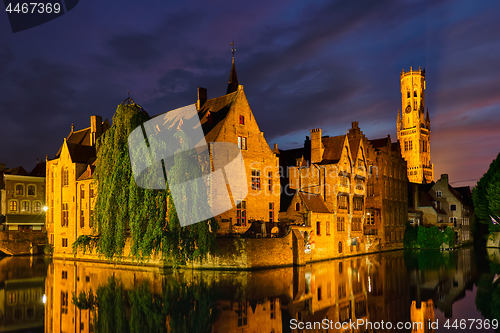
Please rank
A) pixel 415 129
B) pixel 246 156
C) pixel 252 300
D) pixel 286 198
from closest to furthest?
pixel 252 300 < pixel 246 156 < pixel 286 198 < pixel 415 129

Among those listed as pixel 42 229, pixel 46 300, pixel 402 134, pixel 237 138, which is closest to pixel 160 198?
pixel 46 300

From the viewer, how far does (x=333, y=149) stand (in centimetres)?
4775

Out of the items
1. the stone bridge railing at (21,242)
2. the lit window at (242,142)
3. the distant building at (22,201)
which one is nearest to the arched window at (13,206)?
the distant building at (22,201)

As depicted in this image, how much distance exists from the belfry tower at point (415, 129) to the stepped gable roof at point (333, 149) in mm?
113652

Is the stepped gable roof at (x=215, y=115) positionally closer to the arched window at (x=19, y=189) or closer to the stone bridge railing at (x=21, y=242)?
the stone bridge railing at (x=21, y=242)

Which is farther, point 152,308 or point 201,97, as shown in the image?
point 201,97

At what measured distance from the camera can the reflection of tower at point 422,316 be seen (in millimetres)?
16486

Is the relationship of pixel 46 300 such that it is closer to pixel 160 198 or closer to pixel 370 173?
pixel 160 198

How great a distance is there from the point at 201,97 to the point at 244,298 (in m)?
29.8

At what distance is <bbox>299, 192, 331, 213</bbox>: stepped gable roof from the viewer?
137 feet

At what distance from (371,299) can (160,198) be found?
1483 centimetres

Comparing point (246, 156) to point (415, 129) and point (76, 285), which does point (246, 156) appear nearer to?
point (76, 285)

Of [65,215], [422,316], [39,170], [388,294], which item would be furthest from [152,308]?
[39,170]

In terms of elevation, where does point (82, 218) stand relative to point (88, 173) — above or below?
below
